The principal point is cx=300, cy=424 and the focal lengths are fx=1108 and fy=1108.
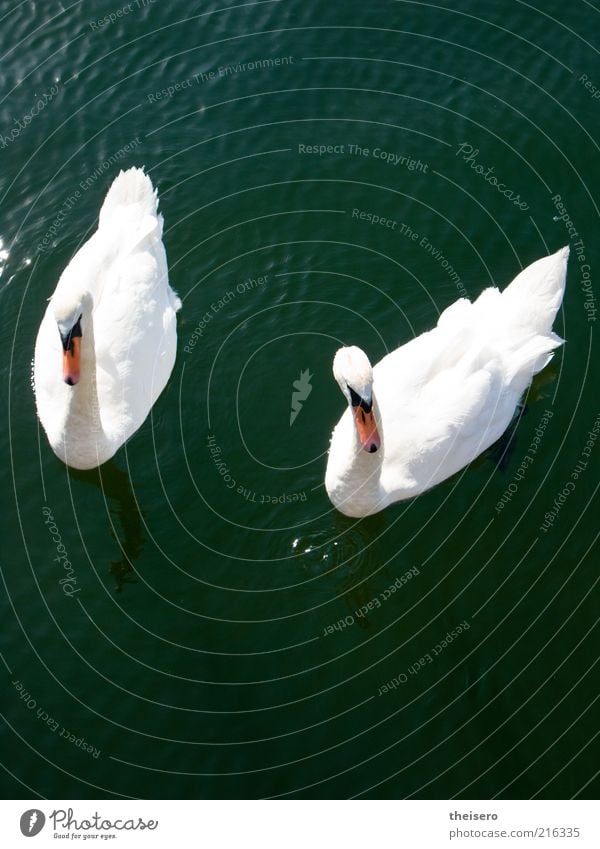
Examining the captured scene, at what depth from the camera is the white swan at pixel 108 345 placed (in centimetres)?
1617

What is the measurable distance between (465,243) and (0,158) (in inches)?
349

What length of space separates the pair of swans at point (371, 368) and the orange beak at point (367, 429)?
0.02 metres

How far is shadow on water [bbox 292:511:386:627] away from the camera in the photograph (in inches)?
648

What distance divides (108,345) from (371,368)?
436cm

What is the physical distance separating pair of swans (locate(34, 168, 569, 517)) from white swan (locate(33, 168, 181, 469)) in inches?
0.8

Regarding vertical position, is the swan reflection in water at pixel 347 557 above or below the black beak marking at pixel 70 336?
below

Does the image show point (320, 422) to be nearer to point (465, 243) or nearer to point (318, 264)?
point (318, 264)

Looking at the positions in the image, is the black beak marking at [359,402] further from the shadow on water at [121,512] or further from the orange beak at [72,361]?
the shadow on water at [121,512]

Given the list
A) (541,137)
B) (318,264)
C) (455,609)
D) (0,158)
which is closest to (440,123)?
(541,137)

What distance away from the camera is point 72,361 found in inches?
619

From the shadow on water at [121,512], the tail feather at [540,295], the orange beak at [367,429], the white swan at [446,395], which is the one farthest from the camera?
the tail feather at [540,295]

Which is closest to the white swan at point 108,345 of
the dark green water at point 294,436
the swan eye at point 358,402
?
the dark green water at point 294,436

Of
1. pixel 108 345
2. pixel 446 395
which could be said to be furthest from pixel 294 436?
pixel 108 345

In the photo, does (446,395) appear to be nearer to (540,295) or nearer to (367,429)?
(367,429)
